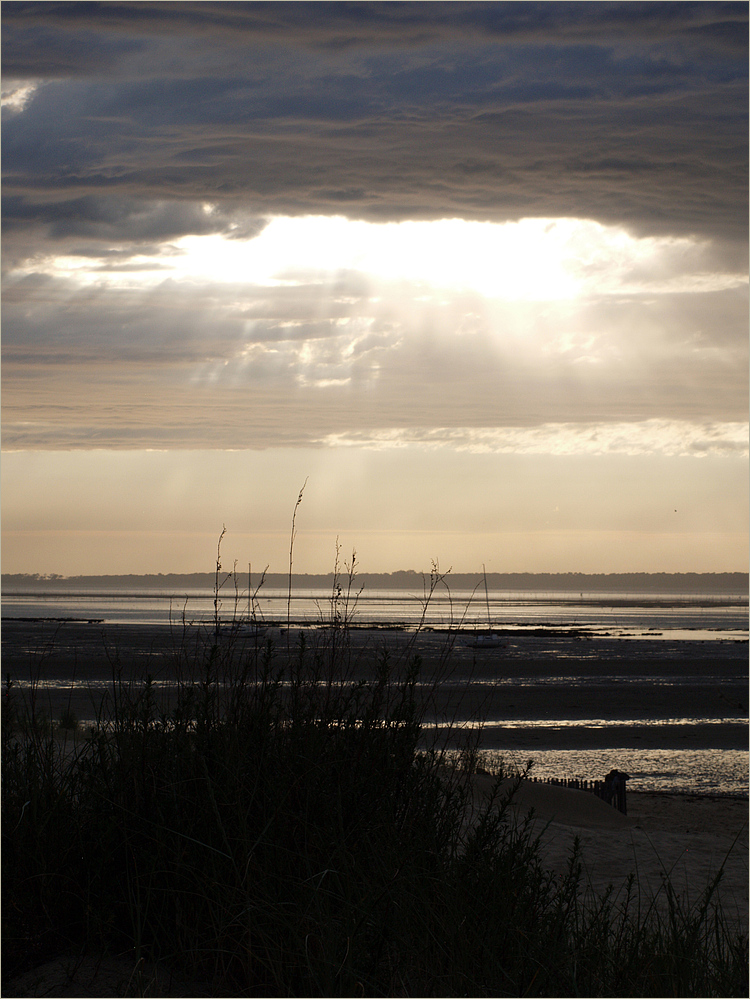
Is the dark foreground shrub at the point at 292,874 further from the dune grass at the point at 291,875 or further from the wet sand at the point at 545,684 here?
the wet sand at the point at 545,684

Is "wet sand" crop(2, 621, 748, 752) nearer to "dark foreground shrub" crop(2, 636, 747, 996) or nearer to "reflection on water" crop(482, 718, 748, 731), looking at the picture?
"reflection on water" crop(482, 718, 748, 731)

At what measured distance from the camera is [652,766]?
677 inches

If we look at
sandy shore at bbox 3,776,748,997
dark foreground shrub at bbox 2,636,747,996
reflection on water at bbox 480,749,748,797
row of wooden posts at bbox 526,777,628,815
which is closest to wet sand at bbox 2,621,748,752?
reflection on water at bbox 480,749,748,797

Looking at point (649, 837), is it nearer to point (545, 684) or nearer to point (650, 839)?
point (650, 839)

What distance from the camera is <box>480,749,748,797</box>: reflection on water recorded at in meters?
15.4

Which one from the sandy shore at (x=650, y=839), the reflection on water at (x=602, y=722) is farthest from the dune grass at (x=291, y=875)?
the reflection on water at (x=602, y=722)

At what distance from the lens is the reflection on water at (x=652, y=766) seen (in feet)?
50.6

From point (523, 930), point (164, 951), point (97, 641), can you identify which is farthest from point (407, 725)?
point (97, 641)

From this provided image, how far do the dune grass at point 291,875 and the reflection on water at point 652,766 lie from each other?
35.2 feet

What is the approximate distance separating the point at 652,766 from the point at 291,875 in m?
15.4

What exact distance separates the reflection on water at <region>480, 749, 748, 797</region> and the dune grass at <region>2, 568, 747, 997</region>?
10720 millimetres

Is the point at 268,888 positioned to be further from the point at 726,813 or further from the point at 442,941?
the point at 726,813

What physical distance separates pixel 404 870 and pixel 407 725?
0.87 meters

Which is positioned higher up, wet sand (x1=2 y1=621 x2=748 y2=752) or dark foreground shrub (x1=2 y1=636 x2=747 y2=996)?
dark foreground shrub (x1=2 y1=636 x2=747 y2=996)
